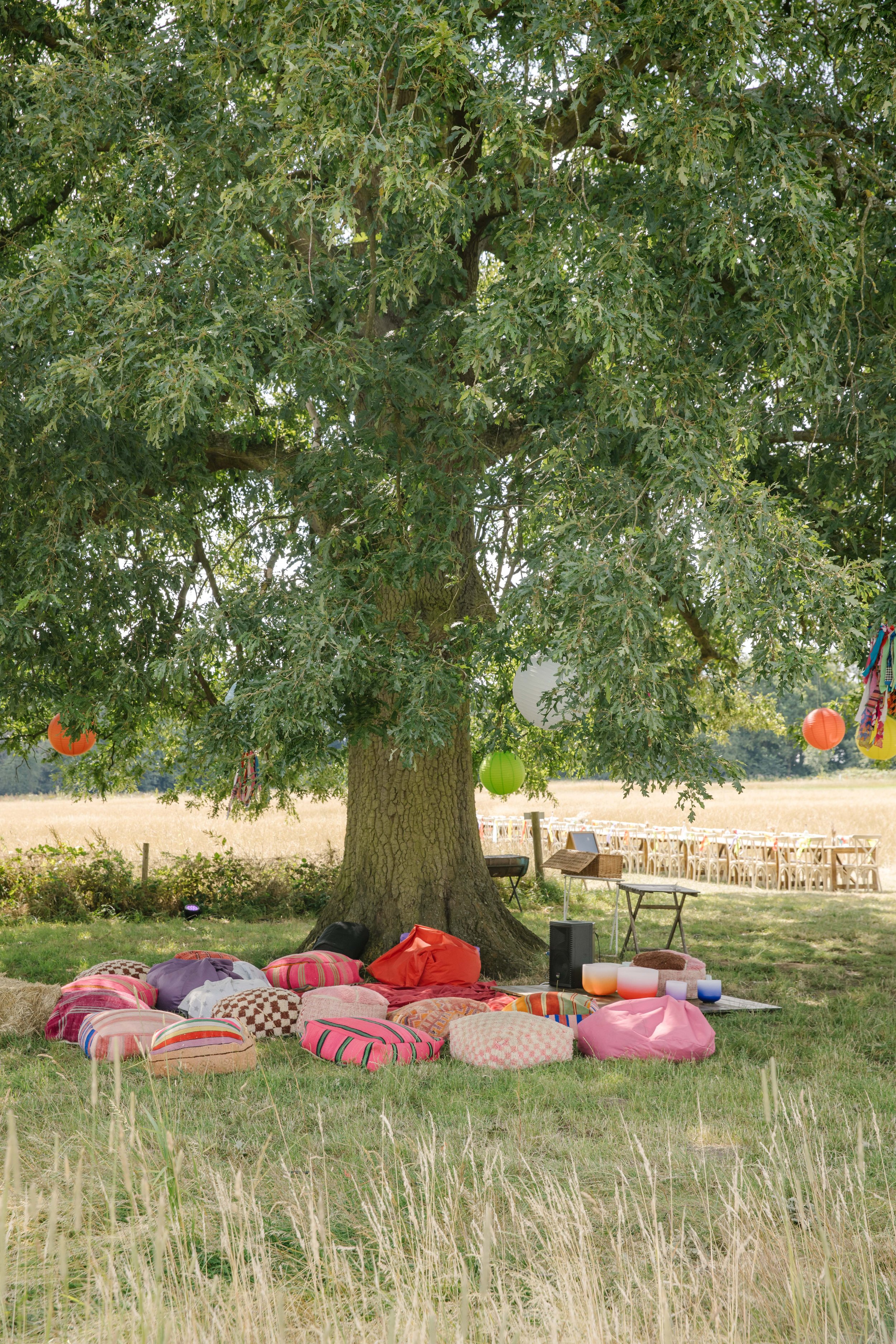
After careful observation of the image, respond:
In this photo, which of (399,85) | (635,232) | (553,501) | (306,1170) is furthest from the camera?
(553,501)

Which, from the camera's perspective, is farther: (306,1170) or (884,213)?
(884,213)

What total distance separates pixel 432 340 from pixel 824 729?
4.61 meters

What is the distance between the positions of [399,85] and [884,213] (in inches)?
111

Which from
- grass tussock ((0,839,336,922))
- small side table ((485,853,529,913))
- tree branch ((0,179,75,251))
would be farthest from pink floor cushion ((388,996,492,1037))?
grass tussock ((0,839,336,922))

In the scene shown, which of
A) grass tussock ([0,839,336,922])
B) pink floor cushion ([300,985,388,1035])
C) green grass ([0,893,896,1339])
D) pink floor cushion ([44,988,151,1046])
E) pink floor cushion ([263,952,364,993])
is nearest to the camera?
green grass ([0,893,896,1339])

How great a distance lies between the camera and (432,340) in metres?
6.69

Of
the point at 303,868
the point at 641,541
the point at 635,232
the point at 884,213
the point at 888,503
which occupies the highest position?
the point at 884,213

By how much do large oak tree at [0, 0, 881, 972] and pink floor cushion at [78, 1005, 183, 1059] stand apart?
1.49m

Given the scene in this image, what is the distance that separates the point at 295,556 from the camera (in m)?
7.23

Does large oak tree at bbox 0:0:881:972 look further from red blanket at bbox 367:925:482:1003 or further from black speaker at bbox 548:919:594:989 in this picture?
red blanket at bbox 367:925:482:1003

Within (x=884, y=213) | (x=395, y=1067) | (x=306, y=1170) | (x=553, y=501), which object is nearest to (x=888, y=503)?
(x=884, y=213)

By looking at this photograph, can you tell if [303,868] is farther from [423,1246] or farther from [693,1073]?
[423,1246]

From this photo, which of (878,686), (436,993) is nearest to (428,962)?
(436,993)

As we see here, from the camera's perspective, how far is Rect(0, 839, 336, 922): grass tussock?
13.0 meters
